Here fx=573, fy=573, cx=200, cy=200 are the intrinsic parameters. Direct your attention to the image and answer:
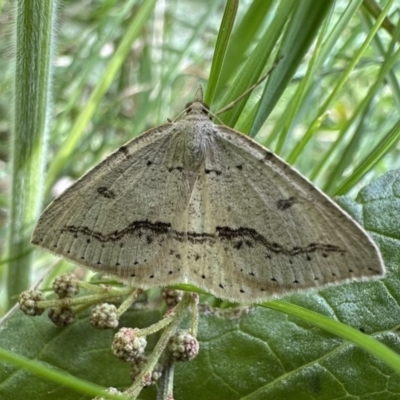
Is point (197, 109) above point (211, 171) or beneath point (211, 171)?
above

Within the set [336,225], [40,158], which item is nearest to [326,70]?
[336,225]

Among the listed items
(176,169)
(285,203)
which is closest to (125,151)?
(176,169)

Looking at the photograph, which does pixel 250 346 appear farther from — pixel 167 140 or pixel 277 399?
pixel 167 140

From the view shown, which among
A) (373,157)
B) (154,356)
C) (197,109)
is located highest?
(197,109)

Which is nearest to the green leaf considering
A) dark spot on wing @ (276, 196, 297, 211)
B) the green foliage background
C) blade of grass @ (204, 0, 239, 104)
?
the green foliage background

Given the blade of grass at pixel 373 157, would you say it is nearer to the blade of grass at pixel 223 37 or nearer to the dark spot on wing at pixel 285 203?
the dark spot on wing at pixel 285 203

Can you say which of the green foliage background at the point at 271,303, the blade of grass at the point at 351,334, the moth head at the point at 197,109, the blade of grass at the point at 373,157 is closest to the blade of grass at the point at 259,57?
the green foliage background at the point at 271,303

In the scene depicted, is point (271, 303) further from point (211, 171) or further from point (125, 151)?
point (125, 151)

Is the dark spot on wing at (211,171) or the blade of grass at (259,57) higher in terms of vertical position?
the blade of grass at (259,57)

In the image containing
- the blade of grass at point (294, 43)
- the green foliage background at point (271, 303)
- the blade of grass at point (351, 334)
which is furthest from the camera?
the green foliage background at point (271, 303)

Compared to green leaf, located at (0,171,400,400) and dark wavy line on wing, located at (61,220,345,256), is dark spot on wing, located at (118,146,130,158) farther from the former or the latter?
green leaf, located at (0,171,400,400)
